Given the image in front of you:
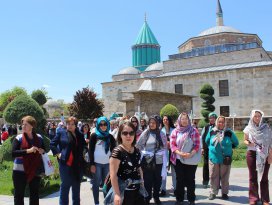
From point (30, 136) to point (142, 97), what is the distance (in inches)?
633

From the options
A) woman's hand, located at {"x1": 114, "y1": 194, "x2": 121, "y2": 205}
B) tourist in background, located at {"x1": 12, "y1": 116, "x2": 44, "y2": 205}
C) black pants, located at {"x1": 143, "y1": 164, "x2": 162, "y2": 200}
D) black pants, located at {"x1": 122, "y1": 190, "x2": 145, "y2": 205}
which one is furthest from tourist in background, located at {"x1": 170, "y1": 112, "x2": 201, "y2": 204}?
woman's hand, located at {"x1": 114, "y1": 194, "x2": 121, "y2": 205}

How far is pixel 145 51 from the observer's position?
59.6 m

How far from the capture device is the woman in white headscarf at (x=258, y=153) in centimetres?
564

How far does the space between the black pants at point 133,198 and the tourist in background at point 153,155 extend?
237 centimetres

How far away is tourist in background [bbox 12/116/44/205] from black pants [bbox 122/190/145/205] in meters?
2.05

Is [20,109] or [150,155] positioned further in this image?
[20,109]

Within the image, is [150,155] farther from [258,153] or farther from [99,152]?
[258,153]

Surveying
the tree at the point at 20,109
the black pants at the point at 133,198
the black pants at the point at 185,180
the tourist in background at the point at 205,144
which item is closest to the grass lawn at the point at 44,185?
the tree at the point at 20,109

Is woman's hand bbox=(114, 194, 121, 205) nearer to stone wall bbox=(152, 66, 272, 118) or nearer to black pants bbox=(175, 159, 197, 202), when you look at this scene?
black pants bbox=(175, 159, 197, 202)

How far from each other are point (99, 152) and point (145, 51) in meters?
55.1

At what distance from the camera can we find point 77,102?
22.8 m

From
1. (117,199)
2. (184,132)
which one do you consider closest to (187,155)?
(184,132)

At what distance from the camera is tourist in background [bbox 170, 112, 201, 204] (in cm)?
578

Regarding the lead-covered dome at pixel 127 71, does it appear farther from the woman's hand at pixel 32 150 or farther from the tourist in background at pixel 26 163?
the woman's hand at pixel 32 150
